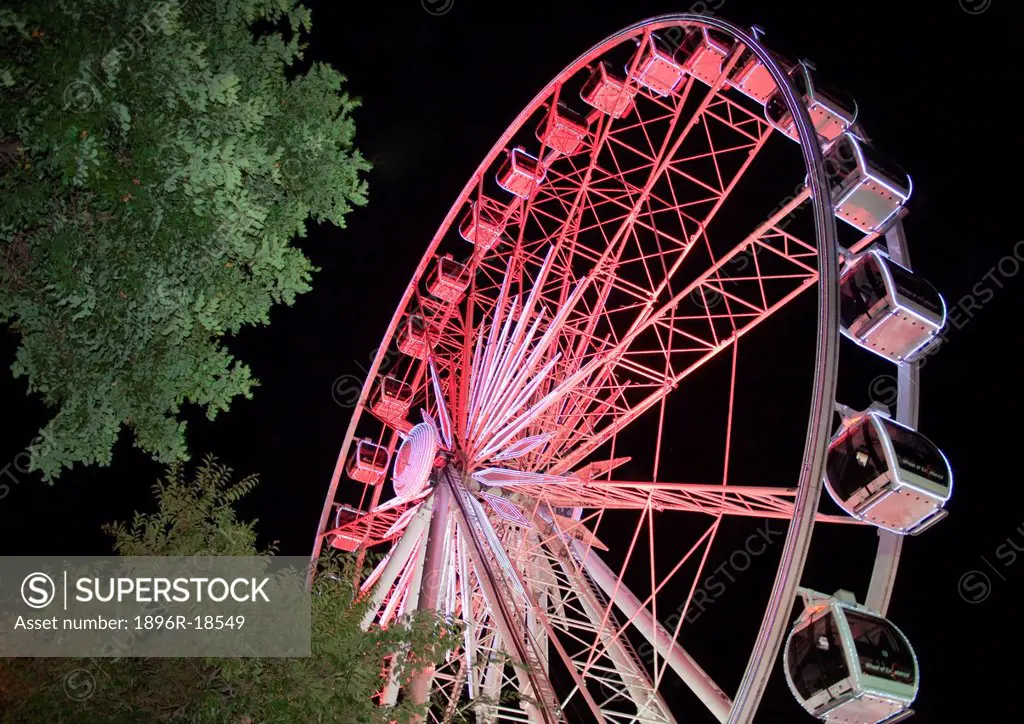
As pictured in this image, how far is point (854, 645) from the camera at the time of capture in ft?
23.0

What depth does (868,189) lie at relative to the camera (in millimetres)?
9359

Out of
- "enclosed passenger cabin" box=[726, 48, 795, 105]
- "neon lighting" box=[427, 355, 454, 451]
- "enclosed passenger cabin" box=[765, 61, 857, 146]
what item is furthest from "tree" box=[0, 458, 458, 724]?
"enclosed passenger cabin" box=[726, 48, 795, 105]

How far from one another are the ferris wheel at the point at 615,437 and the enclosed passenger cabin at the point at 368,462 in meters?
0.04

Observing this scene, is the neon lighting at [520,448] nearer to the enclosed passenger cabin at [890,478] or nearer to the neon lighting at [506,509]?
the neon lighting at [506,509]

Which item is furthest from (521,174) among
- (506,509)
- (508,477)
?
(506,509)

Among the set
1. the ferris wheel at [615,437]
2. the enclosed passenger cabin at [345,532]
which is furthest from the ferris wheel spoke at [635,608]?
the enclosed passenger cabin at [345,532]

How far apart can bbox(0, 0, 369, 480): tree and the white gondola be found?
16.9 feet

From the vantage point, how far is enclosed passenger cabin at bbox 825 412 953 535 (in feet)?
25.2

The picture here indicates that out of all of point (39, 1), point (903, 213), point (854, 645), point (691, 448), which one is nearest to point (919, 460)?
point (854, 645)

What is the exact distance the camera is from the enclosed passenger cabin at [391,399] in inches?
656

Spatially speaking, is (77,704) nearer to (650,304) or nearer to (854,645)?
(854,645)

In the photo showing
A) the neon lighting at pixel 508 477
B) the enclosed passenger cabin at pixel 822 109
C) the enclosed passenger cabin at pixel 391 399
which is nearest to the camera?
the enclosed passenger cabin at pixel 822 109

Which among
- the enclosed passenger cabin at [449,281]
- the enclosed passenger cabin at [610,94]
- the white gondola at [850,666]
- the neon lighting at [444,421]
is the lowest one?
the white gondola at [850,666]

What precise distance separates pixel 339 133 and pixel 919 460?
19.2 feet
